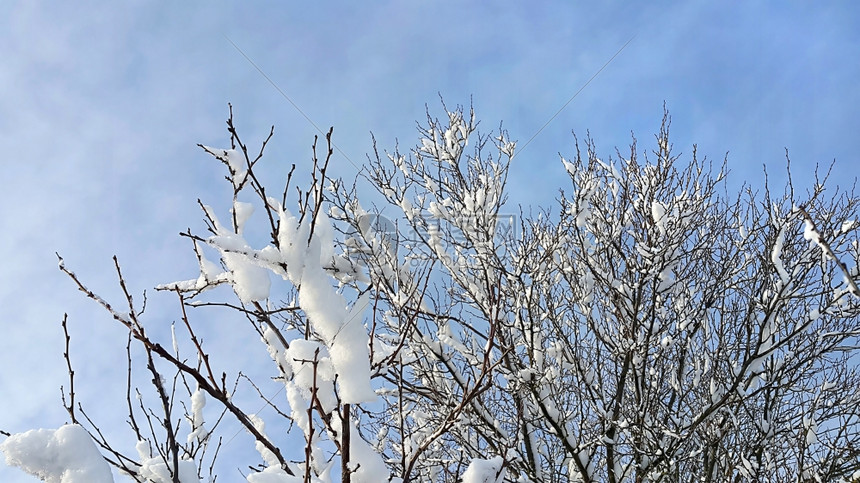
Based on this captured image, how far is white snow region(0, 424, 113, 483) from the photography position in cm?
125

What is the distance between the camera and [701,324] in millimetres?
5852

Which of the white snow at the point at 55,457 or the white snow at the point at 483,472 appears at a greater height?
the white snow at the point at 483,472

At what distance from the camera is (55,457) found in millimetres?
1272

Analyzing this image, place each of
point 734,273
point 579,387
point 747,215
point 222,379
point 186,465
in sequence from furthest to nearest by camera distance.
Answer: point 747,215 → point 734,273 → point 579,387 → point 222,379 → point 186,465

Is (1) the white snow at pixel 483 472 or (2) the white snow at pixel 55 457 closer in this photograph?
(2) the white snow at pixel 55 457

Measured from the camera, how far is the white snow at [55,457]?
4.10 feet

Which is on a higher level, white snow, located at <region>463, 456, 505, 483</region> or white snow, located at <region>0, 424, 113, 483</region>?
white snow, located at <region>463, 456, 505, 483</region>

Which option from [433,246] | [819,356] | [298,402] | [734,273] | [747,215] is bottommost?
[298,402]

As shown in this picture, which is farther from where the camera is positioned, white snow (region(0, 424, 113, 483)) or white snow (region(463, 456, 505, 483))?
white snow (region(463, 456, 505, 483))

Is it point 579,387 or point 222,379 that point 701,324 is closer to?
point 579,387

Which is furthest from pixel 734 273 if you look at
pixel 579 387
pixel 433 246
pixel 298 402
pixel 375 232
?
pixel 298 402

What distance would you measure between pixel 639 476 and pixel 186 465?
14.7 feet

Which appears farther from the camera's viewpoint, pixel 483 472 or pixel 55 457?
pixel 483 472

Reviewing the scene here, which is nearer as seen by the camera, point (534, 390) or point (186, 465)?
point (186, 465)
